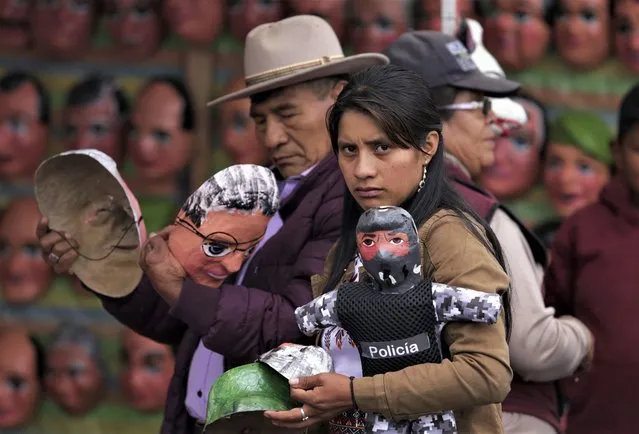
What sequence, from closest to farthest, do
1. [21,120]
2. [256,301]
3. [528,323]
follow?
[256,301]
[528,323]
[21,120]

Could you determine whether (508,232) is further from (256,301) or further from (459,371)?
(459,371)

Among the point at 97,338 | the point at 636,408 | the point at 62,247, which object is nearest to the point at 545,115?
the point at 636,408

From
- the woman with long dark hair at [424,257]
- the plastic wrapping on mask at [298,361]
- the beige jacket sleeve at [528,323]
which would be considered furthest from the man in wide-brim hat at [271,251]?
the beige jacket sleeve at [528,323]

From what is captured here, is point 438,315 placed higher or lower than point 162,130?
higher

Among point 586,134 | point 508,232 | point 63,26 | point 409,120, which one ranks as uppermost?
point 409,120

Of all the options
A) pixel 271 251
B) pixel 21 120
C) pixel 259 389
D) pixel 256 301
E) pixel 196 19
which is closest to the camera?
pixel 259 389

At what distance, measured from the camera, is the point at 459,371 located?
236 centimetres

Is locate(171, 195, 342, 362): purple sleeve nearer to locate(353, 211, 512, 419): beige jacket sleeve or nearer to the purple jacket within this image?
the purple jacket

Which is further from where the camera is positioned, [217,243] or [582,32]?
[582,32]

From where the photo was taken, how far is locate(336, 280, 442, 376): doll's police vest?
2396mm

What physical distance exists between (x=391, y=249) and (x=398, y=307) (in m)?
0.11

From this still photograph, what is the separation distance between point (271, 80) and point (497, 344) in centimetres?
119

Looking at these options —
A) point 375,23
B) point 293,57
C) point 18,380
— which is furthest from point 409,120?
point 18,380

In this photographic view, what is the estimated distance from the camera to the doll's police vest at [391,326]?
2396mm
